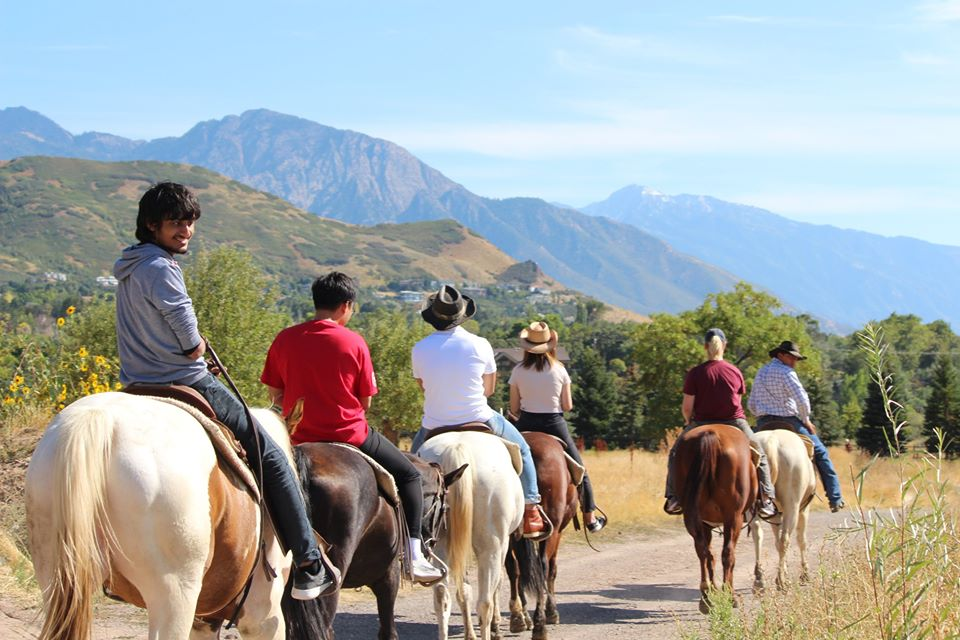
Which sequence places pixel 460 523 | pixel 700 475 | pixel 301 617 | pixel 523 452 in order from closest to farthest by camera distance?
1. pixel 301 617
2. pixel 460 523
3. pixel 523 452
4. pixel 700 475

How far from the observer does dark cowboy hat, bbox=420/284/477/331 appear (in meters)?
9.06

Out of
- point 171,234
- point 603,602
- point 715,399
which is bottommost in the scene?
point 603,602

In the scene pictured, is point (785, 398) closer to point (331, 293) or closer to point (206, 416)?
point (331, 293)

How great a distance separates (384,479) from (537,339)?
376 centimetres

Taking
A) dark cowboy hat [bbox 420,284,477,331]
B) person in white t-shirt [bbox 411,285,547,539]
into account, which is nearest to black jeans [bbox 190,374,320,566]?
person in white t-shirt [bbox 411,285,547,539]

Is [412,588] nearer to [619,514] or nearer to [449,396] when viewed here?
[449,396]

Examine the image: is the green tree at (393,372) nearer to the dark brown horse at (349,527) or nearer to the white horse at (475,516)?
the white horse at (475,516)

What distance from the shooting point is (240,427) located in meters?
5.57

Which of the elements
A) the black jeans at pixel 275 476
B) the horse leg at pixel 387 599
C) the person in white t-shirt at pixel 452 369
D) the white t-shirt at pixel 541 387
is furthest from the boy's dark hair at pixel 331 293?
Answer: the white t-shirt at pixel 541 387

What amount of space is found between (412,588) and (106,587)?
762 cm

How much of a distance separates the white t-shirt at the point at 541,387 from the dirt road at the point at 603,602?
88.4 inches

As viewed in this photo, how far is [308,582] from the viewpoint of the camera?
620 cm

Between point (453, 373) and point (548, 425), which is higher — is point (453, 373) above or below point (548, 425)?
above

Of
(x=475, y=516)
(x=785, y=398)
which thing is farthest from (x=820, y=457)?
(x=475, y=516)
